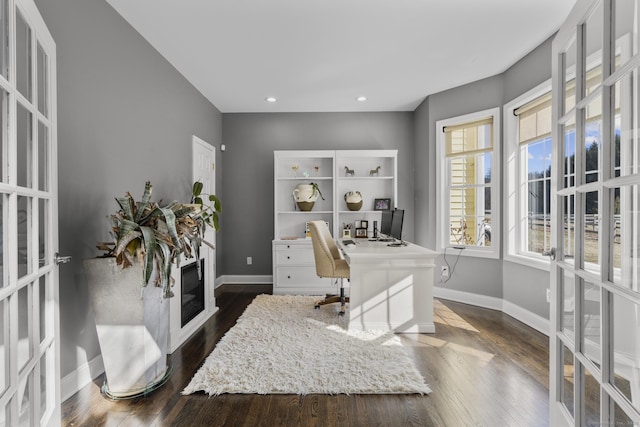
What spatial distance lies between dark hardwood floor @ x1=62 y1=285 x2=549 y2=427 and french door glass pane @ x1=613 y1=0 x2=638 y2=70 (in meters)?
1.76

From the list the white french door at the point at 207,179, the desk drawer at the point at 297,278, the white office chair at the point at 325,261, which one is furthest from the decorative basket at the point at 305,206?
the white french door at the point at 207,179

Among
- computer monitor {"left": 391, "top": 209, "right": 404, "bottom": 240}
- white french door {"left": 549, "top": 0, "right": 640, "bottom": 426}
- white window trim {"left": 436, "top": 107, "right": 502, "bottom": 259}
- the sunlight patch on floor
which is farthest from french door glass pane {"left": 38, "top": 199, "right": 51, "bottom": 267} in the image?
white window trim {"left": 436, "top": 107, "right": 502, "bottom": 259}

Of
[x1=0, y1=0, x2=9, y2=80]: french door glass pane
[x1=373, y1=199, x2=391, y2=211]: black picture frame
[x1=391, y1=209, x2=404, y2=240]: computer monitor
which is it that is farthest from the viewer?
[x1=373, y1=199, x2=391, y2=211]: black picture frame

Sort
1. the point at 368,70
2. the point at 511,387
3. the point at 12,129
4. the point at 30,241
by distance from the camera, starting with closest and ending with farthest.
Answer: the point at 12,129 < the point at 30,241 < the point at 511,387 < the point at 368,70

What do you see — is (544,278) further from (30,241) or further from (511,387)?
(30,241)

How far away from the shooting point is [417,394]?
193 cm

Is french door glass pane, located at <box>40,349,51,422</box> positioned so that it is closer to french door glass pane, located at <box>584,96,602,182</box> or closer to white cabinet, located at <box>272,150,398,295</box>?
french door glass pane, located at <box>584,96,602,182</box>

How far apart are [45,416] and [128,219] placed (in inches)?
39.3

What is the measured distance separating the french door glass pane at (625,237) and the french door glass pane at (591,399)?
0.39 metres

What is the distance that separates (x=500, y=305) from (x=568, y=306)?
98.9 inches

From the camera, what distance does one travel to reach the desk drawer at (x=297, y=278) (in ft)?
13.9

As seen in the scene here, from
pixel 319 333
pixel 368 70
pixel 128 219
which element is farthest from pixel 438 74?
pixel 128 219

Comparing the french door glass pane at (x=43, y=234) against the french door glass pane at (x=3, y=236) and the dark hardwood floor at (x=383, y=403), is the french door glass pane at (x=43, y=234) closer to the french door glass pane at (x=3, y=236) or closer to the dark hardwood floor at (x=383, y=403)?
the french door glass pane at (x=3, y=236)

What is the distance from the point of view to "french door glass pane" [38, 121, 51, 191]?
4.14 ft
